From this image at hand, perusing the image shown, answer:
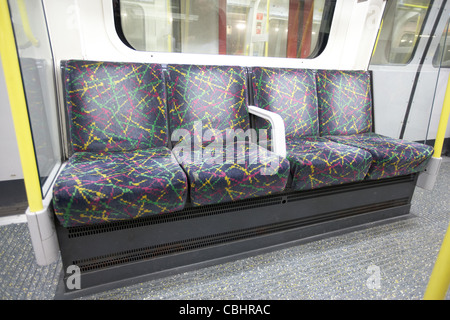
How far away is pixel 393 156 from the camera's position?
1710mm

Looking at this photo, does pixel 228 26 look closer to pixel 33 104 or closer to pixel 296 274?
pixel 33 104

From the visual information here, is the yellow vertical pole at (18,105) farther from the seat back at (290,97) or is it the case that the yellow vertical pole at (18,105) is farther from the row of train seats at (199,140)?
the seat back at (290,97)

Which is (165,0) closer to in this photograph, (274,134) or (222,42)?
(222,42)

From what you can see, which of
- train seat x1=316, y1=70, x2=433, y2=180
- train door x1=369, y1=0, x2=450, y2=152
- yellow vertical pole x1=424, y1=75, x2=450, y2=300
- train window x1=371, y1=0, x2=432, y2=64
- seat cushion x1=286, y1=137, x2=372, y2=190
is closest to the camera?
yellow vertical pole x1=424, y1=75, x2=450, y2=300

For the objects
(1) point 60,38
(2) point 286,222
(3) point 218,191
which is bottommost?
(2) point 286,222

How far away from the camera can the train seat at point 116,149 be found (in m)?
1.08

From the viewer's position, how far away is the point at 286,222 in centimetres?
163

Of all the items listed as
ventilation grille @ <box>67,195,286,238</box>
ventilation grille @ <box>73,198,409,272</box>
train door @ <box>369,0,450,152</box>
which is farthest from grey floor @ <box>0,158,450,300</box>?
train door @ <box>369,0,450,152</box>

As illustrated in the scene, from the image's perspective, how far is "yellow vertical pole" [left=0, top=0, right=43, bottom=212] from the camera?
90 centimetres

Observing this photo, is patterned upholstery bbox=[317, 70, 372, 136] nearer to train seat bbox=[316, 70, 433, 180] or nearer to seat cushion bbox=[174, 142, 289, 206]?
train seat bbox=[316, 70, 433, 180]

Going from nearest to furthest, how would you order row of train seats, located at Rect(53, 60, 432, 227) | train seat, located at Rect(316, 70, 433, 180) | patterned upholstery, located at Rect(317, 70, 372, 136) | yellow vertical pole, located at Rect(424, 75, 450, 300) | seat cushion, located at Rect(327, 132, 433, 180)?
yellow vertical pole, located at Rect(424, 75, 450, 300) → row of train seats, located at Rect(53, 60, 432, 227) → seat cushion, located at Rect(327, 132, 433, 180) → train seat, located at Rect(316, 70, 433, 180) → patterned upholstery, located at Rect(317, 70, 372, 136)

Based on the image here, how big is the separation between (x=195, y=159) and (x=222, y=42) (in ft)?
4.26

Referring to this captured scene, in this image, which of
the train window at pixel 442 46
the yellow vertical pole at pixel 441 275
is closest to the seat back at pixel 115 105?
Result: the yellow vertical pole at pixel 441 275

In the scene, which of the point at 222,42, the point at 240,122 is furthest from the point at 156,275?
the point at 222,42
